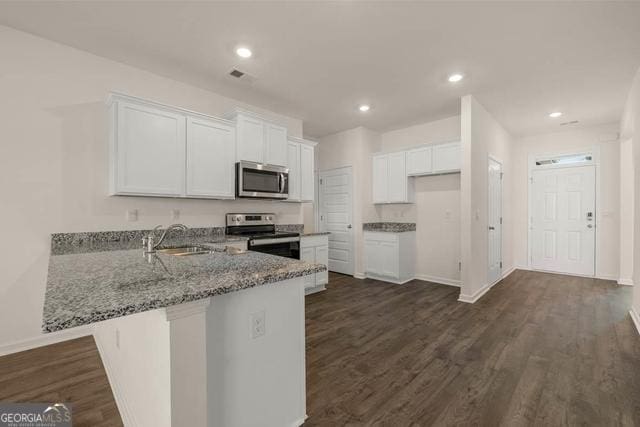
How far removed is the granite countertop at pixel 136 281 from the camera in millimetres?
833

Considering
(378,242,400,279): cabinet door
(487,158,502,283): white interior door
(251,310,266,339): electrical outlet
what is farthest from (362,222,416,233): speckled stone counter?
(251,310,266,339): electrical outlet

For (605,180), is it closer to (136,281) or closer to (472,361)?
(472,361)

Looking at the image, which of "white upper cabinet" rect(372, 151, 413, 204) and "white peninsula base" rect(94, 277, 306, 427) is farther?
"white upper cabinet" rect(372, 151, 413, 204)

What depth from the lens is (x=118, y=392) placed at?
69.5 inches

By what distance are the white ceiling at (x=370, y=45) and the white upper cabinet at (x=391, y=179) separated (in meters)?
1.33

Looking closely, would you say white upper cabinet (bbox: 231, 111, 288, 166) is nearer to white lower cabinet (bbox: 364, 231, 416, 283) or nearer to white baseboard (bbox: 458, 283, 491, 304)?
white lower cabinet (bbox: 364, 231, 416, 283)

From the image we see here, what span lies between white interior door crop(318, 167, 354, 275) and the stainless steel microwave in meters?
1.75

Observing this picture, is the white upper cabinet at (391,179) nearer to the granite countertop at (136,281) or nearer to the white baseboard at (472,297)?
the white baseboard at (472,297)

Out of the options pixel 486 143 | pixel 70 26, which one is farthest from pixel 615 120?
pixel 70 26

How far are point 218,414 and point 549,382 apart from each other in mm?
Answer: 2273

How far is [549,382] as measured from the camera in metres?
2.00

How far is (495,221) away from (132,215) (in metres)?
5.22

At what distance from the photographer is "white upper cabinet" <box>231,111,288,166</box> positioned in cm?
350

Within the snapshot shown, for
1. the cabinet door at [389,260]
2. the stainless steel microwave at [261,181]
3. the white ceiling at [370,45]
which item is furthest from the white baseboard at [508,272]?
the stainless steel microwave at [261,181]
